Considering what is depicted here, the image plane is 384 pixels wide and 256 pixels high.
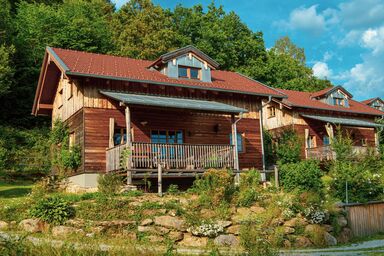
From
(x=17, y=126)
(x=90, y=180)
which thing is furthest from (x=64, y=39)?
(x=90, y=180)

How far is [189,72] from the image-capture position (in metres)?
23.8

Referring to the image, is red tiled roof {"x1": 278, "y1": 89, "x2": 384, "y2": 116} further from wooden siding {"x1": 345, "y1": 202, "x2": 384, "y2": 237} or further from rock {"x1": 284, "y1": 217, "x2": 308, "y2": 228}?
rock {"x1": 284, "y1": 217, "x2": 308, "y2": 228}

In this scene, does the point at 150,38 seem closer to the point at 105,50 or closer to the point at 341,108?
the point at 105,50

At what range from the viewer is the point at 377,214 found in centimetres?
1720

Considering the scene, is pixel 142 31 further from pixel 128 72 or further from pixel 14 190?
pixel 14 190

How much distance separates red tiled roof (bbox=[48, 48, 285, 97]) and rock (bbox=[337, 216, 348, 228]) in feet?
32.1

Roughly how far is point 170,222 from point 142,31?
3352 centimetres

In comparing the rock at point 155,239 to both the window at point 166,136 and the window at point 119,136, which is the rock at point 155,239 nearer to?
the window at point 119,136

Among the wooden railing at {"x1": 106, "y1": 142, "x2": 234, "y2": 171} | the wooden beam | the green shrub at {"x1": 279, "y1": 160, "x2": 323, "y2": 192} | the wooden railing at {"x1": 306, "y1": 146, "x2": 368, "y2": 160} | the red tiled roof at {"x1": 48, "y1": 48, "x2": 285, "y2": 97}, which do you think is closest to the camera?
the green shrub at {"x1": 279, "y1": 160, "x2": 323, "y2": 192}

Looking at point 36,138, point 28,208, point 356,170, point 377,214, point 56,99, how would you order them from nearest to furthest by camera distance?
point 28,208, point 377,214, point 356,170, point 56,99, point 36,138

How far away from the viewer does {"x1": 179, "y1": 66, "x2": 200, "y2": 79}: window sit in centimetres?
2364

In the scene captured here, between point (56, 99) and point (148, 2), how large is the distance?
84.0 ft

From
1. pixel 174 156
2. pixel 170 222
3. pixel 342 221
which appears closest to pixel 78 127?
pixel 174 156

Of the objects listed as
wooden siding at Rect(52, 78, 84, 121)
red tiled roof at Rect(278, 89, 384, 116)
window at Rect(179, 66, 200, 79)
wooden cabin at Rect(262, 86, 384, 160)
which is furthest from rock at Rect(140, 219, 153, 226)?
red tiled roof at Rect(278, 89, 384, 116)
